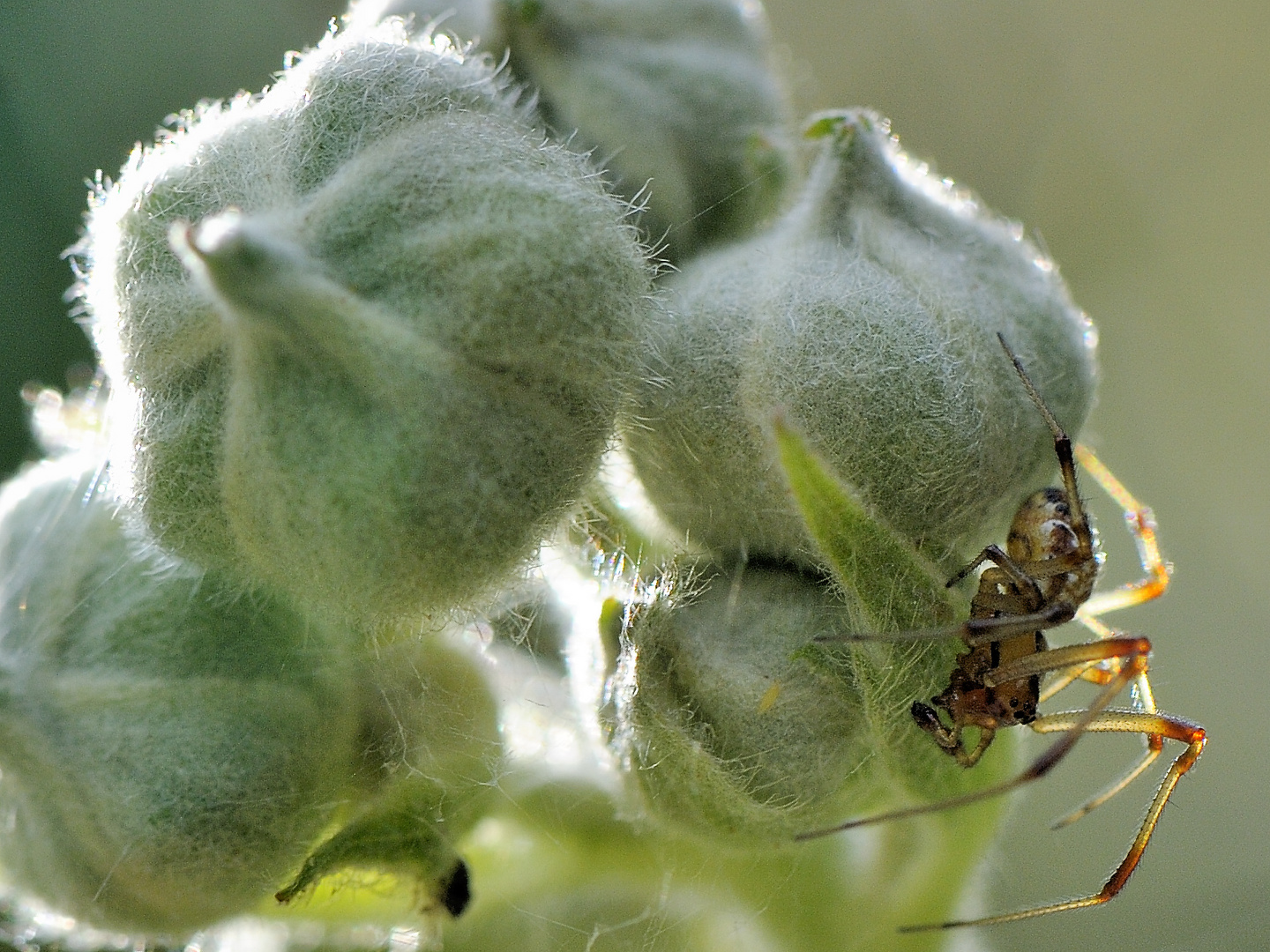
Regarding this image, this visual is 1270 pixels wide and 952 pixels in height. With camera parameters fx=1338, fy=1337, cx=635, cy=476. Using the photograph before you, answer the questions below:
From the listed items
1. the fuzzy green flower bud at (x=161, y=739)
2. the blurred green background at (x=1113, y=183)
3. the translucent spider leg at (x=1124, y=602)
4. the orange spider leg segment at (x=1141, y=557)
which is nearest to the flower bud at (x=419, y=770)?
the fuzzy green flower bud at (x=161, y=739)

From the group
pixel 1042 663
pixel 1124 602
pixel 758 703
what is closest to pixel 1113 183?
pixel 1124 602

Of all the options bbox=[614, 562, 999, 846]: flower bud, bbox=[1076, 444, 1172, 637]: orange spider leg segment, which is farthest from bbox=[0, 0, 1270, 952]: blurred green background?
bbox=[614, 562, 999, 846]: flower bud

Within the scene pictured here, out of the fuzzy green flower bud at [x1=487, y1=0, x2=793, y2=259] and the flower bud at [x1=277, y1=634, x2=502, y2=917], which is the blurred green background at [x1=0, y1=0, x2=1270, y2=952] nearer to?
the fuzzy green flower bud at [x1=487, y1=0, x2=793, y2=259]

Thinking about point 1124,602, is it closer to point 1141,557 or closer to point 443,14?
point 1141,557

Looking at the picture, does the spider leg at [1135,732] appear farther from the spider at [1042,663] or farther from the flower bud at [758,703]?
the flower bud at [758,703]

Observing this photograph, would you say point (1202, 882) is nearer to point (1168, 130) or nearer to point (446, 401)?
point (1168, 130)

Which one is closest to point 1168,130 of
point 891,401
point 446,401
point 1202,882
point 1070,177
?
point 1070,177
